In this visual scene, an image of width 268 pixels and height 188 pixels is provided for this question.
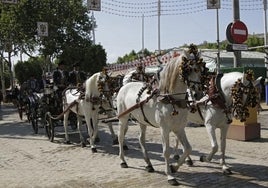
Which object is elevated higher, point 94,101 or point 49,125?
point 94,101

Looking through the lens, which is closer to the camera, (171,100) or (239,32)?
(171,100)

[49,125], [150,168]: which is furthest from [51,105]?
[150,168]

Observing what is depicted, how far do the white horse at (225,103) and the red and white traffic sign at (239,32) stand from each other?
370 centimetres

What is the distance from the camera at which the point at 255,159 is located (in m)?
9.48

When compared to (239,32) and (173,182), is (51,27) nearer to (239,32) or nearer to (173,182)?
(239,32)

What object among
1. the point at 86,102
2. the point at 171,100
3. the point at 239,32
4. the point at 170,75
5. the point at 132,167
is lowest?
the point at 132,167

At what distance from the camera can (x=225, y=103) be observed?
840 centimetres

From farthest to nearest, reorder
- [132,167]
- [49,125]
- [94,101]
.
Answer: [49,125], [94,101], [132,167]

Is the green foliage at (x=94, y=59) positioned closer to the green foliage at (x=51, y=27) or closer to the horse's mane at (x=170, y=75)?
the green foliage at (x=51, y=27)

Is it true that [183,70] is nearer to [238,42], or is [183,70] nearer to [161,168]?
[161,168]

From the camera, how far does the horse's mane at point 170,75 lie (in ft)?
24.4

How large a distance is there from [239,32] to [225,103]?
4372 mm

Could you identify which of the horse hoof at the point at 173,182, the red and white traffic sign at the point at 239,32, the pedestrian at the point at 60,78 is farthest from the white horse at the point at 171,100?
the pedestrian at the point at 60,78

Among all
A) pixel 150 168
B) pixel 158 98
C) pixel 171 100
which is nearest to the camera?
pixel 171 100
